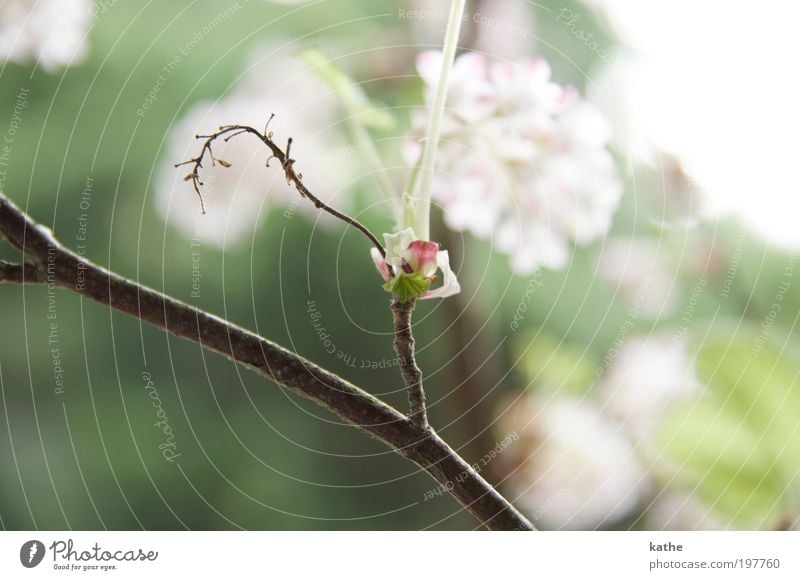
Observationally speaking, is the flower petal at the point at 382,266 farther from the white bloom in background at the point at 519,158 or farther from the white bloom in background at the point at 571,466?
the white bloom in background at the point at 571,466

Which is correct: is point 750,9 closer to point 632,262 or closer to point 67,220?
point 632,262

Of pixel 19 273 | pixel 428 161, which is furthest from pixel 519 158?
pixel 19 273

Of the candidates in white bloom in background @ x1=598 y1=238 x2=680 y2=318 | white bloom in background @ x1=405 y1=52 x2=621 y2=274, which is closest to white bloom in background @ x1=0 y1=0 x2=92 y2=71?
white bloom in background @ x1=405 y1=52 x2=621 y2=274

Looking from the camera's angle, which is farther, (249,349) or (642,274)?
(642,274)
